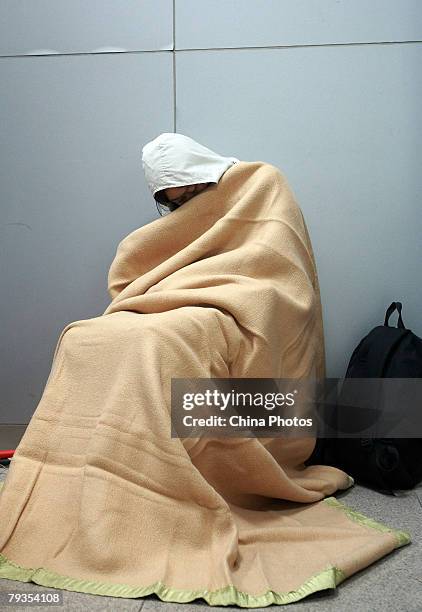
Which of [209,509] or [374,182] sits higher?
[374,182]

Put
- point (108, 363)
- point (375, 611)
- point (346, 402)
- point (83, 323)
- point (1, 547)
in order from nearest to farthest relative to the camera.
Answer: point (375, 611) < point (1, 547) < point (108, 363) < point (83, 323) < point (346, 402)

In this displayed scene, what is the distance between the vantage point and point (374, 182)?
249cm

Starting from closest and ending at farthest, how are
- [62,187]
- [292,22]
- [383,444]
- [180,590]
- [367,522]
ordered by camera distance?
[180,590] → [367,522] → [383,444] → [292,22] → [62,187]

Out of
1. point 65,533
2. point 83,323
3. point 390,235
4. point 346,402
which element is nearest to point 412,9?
point 390,235

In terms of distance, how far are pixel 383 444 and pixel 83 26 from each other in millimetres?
1790

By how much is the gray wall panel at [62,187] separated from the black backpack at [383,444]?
3.04ft

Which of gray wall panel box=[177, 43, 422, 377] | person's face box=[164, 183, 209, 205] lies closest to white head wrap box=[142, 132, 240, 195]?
person's face box=[164, 183, 209, 205]

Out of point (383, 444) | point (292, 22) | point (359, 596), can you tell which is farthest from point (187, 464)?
point (292, 22)

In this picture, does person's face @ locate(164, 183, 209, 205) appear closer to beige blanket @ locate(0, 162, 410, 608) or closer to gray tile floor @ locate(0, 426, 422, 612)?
beige blanket @ locate(0, 162, 410, 608)

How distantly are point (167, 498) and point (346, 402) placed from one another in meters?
0.91

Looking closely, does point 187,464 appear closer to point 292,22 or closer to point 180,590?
point 180,590

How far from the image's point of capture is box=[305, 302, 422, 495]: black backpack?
2111mm

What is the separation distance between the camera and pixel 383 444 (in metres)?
2.13

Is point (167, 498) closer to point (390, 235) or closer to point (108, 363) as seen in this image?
point (108, 363)
